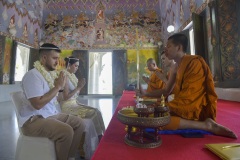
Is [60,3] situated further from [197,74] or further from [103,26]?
[197,74]

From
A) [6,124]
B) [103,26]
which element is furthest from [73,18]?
[6,124]

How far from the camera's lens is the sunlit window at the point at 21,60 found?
8.99 metres

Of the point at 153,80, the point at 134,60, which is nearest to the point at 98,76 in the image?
the point at 134,60

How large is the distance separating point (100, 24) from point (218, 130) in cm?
1002

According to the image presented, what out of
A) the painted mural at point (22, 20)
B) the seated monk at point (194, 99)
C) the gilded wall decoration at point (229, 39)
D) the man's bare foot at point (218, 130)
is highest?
the painted mural at point (22, 20)

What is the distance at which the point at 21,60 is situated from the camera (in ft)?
30.2

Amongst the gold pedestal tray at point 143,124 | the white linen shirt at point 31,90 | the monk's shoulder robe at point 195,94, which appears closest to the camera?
the gold pedestal tray at point 143,124

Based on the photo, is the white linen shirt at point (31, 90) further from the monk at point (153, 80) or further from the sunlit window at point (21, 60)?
the sunlit window at point (21, 60)

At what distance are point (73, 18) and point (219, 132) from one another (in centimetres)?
1078

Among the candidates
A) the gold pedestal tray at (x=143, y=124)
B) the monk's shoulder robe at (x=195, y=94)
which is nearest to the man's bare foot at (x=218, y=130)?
the monk's shoulder robe at (x=195, y=94)

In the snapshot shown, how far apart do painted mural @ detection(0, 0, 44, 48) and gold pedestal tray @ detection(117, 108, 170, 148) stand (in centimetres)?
820

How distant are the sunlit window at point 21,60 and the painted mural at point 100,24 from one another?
1438 mm

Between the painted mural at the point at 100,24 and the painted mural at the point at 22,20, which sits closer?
the painted mural at the point at 22,20

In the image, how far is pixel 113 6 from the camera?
34.3 feet
